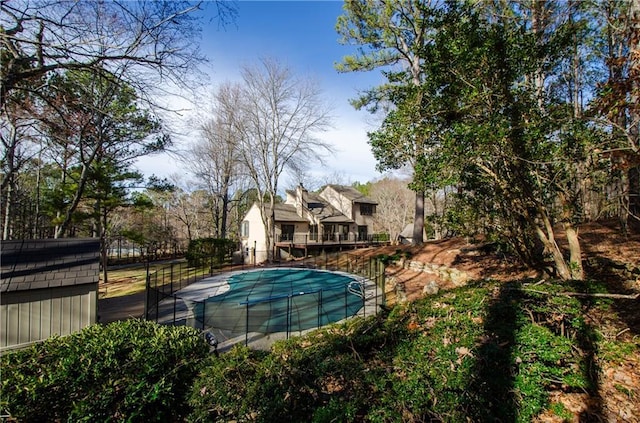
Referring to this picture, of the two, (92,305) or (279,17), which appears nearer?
(92,305)

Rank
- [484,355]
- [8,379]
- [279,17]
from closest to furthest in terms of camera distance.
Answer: [8,379] → [484,355] → [279,17]

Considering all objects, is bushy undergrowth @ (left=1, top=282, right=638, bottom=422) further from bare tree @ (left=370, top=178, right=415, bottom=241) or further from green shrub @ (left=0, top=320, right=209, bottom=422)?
bare tree @ (left=370, top=178, right=415, bottom=241)

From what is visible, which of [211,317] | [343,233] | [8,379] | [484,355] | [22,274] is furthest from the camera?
[343,233]

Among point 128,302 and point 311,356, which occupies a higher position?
point 311,356

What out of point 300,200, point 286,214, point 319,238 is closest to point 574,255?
point 319,238

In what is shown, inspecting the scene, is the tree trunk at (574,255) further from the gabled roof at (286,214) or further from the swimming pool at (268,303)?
the gabled roof at (286,214)

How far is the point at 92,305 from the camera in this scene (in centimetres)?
690

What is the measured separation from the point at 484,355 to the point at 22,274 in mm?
9293

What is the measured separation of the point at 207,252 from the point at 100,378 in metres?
19.5

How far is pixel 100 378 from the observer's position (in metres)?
3.19

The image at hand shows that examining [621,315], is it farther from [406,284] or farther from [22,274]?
[22,274]

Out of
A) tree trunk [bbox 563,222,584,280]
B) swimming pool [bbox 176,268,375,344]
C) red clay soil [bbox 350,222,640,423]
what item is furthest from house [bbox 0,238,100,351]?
tree trunk [bbox 563,222,584,280]

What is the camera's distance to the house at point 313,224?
26703mm

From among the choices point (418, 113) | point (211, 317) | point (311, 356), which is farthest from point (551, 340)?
point (211, 317)
